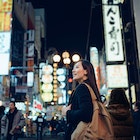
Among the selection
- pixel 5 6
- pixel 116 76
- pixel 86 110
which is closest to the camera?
pixel 86 110

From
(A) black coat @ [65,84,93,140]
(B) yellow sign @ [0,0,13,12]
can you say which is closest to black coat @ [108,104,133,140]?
(A) black coat @ [65,84,93,140]

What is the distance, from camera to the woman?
2.54 m

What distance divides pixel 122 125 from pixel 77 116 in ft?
5.64

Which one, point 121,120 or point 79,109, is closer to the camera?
point 79,109

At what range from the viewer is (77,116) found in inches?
101

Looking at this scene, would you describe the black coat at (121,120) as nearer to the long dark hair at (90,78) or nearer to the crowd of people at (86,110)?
the crowd of people at (86,110)

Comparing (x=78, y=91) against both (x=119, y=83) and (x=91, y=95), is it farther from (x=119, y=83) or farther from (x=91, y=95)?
(x=119, y=83)

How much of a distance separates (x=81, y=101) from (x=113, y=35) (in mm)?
14343

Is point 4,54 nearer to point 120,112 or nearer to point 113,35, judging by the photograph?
point 113,35

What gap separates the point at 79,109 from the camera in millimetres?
2590

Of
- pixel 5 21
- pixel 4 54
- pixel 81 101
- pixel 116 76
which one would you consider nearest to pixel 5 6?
pixel 5 21

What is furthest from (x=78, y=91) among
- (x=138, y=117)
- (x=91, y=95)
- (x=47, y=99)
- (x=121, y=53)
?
(x=47, y=99)

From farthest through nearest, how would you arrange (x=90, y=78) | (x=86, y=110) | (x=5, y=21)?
(x=5, y=21)
(x=90, y=78)
(x=86, y=110)

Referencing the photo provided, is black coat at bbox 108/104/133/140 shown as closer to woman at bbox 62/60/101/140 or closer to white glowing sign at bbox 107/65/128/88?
woman at bbox 62/60/101/140
